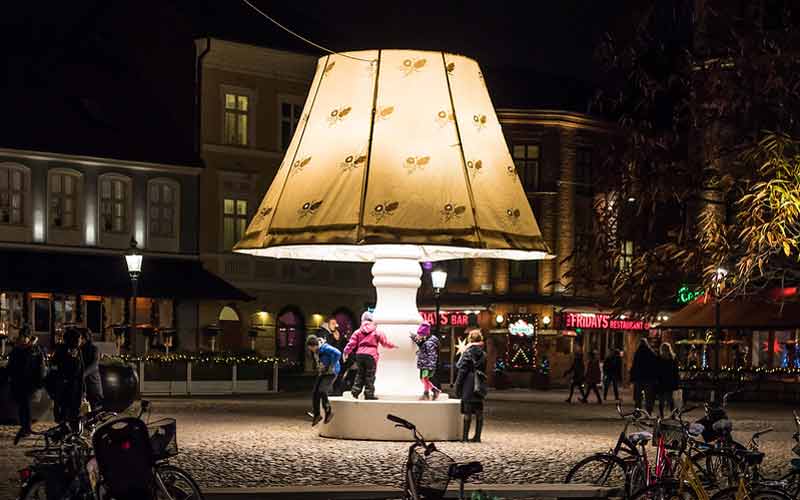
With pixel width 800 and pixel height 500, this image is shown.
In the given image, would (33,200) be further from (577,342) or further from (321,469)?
(321,469)

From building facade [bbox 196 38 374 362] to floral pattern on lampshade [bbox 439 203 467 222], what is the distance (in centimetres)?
3237

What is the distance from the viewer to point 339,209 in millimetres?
23250

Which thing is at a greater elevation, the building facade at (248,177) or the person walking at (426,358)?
the building facade at (248,177)

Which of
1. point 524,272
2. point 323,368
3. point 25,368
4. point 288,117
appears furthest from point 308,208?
point 524,272

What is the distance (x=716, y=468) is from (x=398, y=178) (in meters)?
9.80

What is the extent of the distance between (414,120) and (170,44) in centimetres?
3439

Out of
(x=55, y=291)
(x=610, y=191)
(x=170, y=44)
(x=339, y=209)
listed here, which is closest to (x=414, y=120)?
(x=339, y=209)

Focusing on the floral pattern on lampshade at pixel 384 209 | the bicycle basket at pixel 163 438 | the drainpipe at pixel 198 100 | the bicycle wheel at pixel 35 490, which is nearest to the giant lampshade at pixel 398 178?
the floral pattern on lampshade at pixel 384 209

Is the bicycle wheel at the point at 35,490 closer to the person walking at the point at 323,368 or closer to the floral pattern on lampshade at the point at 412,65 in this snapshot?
the floral pattern on lampshade at the point at 412,65

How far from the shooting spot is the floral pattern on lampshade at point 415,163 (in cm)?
2341

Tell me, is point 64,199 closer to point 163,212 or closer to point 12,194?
point 12,194

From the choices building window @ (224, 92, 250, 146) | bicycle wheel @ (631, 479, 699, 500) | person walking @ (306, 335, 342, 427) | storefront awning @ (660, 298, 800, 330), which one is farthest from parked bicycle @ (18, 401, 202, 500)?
building window @ (224, 92, 250, 146)

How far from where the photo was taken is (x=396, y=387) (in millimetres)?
23859

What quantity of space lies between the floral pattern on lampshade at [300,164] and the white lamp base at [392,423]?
3.52m
